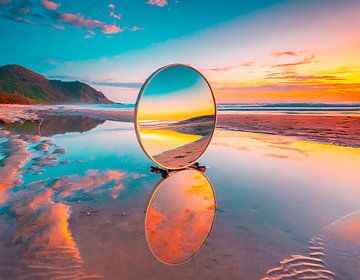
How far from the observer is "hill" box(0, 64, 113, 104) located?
407 ft

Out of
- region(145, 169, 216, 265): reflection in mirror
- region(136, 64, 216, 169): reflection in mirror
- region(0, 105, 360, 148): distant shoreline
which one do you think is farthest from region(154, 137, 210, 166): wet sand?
region(0, 105, 360, 148): distant shoreline

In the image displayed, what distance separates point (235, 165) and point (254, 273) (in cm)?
316

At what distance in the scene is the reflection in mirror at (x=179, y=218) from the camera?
2.14 meters

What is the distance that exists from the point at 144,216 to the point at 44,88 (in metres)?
166

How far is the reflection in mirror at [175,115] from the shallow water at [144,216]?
1.66 feet

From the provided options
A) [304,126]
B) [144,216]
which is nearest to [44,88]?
[304,126]

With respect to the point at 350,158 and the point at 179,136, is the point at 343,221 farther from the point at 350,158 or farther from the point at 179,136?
the point at 350,158

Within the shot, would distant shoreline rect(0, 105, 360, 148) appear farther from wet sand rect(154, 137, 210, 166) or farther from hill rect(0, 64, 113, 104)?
hill rect(0, 64, 113, 104)

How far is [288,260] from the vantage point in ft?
6.42

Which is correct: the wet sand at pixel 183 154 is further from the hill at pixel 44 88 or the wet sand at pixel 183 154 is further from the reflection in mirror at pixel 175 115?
the hill at pixel 44 88

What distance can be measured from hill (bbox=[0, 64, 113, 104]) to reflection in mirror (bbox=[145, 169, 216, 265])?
132 meters

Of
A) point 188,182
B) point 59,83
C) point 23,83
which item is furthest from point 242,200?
point 59,83

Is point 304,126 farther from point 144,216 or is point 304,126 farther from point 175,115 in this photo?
point 144,216

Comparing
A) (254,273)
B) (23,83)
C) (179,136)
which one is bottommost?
(254,273)
